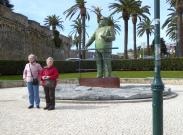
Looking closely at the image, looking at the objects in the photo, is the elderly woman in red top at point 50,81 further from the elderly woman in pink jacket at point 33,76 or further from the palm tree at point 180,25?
the palm tree at point 180,25

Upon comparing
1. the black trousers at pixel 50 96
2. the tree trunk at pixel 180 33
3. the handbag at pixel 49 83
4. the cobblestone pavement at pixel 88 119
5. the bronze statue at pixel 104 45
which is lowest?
the cobblestone pavement at pixel 88 119

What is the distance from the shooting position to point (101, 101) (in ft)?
53.7

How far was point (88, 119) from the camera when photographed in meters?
12.0

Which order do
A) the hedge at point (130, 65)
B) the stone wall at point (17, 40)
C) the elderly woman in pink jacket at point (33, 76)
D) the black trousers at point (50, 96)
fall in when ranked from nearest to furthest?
the black trousers at point (50, 96) → the elderly woman in pink jacket at point (33, 76) → the stone wall at point (17, 40) → the hedge at point (130, 65)

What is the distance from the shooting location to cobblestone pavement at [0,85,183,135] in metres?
10.1

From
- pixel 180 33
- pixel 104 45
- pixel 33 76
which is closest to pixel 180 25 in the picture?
pixel 180 33

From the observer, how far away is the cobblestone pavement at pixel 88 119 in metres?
10.1

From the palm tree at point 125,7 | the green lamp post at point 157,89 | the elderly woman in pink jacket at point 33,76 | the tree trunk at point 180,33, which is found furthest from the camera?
the palm tree at point 125,7

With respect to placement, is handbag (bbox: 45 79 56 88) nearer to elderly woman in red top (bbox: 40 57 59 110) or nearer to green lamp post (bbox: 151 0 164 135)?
elderly woman in red top (bbox: 40 57 59 110)

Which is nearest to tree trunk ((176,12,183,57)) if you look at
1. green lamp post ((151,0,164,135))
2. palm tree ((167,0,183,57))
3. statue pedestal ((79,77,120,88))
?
palm tree ((167,0,183,57))

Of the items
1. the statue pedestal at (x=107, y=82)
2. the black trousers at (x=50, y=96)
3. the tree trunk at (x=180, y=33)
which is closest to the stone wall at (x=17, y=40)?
the tree trunk at (x=180, y=33)

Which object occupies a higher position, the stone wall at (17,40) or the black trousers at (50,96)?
the stone wall at (17,40)

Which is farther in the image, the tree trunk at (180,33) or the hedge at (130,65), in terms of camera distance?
the tree trunk at (180,33)

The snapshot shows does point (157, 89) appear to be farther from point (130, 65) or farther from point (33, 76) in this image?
point (130, 65)
